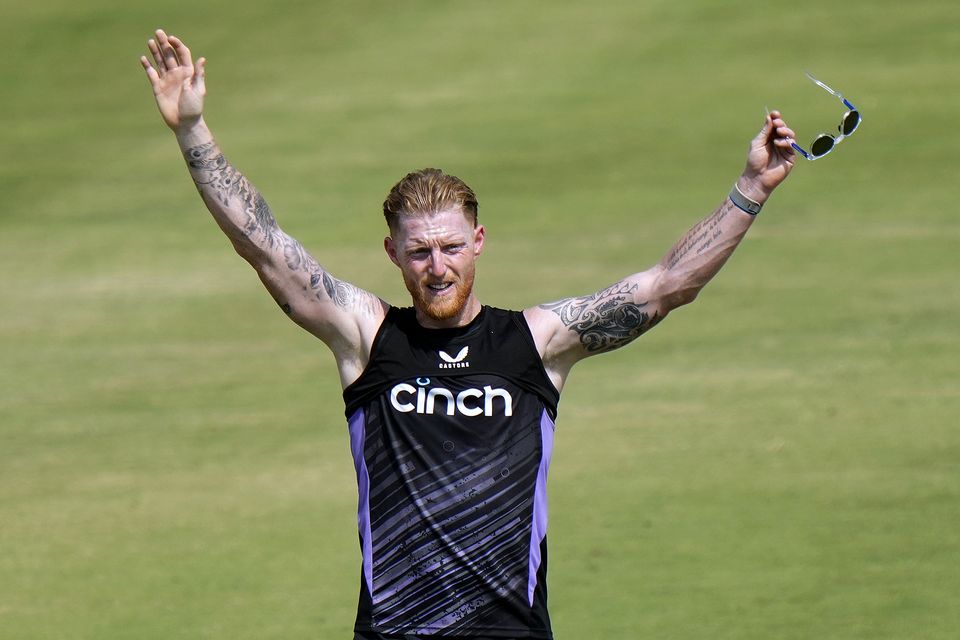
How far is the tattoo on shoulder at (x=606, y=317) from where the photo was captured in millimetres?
6020

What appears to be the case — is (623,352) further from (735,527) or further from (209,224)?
(209,224)

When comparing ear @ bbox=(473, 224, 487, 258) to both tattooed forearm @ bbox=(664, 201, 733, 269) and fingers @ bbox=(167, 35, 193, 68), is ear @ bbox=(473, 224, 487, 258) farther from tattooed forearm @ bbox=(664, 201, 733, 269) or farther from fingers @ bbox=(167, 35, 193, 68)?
fingers @ bbox=(167, 35, 193, 68)

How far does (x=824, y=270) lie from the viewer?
16141 millimetres

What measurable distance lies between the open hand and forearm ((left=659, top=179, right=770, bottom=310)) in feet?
5.96

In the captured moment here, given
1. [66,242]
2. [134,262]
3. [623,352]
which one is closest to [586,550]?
[623,352]

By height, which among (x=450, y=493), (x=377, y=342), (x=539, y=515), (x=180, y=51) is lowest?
(x=539, y=515)

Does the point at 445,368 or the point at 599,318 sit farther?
the point at 599,318

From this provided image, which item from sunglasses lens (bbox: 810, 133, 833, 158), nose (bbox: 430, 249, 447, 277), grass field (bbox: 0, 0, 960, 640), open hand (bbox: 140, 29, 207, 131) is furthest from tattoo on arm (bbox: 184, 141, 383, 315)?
grass field (bbox: 0, 0, 960, 640)

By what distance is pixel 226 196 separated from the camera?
5906 millimetres

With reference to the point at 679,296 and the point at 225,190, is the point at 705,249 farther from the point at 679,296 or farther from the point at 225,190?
the point at 225,190

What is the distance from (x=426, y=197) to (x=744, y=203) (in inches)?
45.3

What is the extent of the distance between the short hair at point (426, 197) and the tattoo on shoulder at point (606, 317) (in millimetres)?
506

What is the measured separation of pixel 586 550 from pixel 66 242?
10.0 m

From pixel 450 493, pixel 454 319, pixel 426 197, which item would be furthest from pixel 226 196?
pixel 450 493
